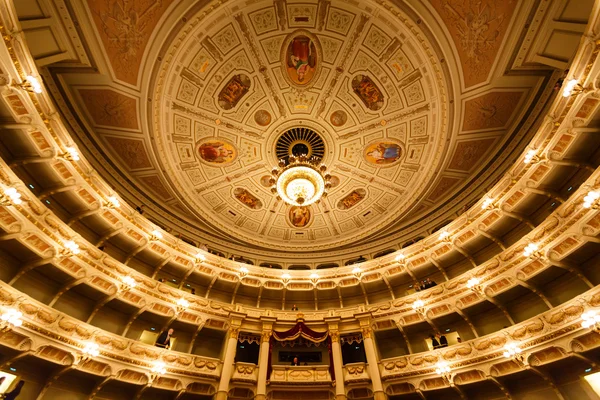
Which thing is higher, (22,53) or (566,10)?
(566,10)

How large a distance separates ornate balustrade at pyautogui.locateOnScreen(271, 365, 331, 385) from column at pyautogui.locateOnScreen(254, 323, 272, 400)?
19.7 inches

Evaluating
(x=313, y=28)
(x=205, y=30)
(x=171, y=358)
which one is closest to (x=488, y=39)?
(x=313, y=28)

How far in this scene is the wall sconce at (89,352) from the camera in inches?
414

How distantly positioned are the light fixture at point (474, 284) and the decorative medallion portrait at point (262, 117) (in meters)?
13.1

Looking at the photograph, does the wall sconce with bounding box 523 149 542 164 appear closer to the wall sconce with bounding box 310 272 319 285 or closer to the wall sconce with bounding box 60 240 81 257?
the wall sconce with bounding box 310 272 319 285

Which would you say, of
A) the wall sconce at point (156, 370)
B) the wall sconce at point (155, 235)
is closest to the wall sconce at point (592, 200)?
the wall sconce at point (156, 370)

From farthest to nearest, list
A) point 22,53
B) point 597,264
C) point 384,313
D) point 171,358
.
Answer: point 384,313
point 171,358
point 597,264
point 22,53

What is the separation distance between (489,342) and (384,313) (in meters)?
4.73

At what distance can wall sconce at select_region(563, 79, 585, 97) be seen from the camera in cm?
914

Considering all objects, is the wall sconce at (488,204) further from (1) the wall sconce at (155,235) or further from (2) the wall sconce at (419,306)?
(1) the wall sconce at (155,235)

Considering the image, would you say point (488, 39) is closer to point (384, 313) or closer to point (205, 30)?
point (205, 30)

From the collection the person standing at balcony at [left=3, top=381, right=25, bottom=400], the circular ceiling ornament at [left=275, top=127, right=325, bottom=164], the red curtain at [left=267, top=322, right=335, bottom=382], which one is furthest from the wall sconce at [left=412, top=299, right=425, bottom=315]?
the person standing at balcony at [left=3, top=381, right=25, bottom=400]

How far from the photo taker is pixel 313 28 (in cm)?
1363

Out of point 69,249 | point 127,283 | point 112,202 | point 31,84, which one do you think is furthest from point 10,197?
point 127,283
